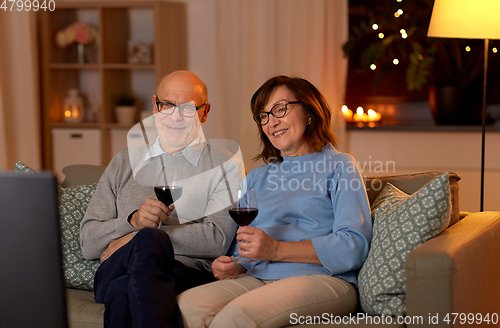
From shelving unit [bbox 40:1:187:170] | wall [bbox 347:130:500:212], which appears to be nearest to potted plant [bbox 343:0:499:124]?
→ wall [bbox 347:130:500:212]

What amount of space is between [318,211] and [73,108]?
117 inches

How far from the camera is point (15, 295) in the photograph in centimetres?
68

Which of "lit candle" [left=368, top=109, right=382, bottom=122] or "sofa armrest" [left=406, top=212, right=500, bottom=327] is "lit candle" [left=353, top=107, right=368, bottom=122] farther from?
"sofa armrest" [left=406, top=212, right=500, bottom=327]

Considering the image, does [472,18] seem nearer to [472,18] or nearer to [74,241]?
[472,18]

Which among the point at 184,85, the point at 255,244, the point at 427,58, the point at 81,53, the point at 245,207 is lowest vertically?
the point at 255,244

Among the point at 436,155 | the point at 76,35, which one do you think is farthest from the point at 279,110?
the point at 76,35

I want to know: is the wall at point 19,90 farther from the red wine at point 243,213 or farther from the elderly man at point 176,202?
the red wine at point 243,213

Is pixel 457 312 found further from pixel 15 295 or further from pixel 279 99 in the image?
pixel 15 295

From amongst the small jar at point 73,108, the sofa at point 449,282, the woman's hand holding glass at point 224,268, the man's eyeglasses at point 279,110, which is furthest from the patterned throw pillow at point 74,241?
the small jar at point 73,108

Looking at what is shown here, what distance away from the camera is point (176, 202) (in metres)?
1.65

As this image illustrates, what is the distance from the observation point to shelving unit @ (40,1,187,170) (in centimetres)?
374

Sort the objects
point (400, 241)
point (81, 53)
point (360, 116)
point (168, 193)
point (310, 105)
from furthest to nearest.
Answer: point (81, 53) → point (360, 116) → point (310, 105) → point (168, 193) → point (400, 241)

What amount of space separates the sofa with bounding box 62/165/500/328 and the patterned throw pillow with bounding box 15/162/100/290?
0.10 m

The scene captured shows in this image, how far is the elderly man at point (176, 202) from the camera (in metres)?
1.54
